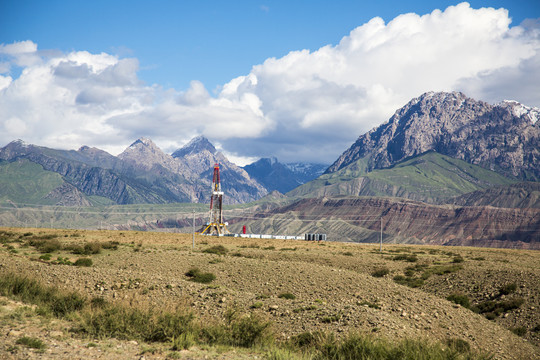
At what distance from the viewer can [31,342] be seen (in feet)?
58.9

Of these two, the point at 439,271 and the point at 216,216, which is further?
the point at 216,216

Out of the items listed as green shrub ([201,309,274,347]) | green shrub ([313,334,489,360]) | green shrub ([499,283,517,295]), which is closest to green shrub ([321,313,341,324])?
green shrub ([313,334,489,360])

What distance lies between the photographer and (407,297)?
30.3 meters

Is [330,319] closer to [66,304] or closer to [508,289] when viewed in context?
[66,304]

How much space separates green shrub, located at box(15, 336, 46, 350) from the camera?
58.5 feet

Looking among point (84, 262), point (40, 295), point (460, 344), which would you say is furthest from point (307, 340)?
point (84, 262)

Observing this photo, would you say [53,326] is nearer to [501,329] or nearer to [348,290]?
[348,290]

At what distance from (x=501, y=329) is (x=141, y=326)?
22020 mm

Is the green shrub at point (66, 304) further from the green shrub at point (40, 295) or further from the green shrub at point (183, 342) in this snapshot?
the green shrub at point (183, 342)

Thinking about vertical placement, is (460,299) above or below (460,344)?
below

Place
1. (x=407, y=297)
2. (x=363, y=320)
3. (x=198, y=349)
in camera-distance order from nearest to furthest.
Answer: (x=198, y=349)
(x=363, y=320)
(x=407, y=297)

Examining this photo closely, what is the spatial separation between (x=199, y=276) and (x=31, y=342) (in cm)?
2055

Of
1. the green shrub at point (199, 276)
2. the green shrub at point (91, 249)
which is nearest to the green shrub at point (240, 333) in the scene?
the green shrub at point (199, 276)

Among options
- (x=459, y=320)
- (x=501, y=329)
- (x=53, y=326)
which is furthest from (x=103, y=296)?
(x=501, y=329)
